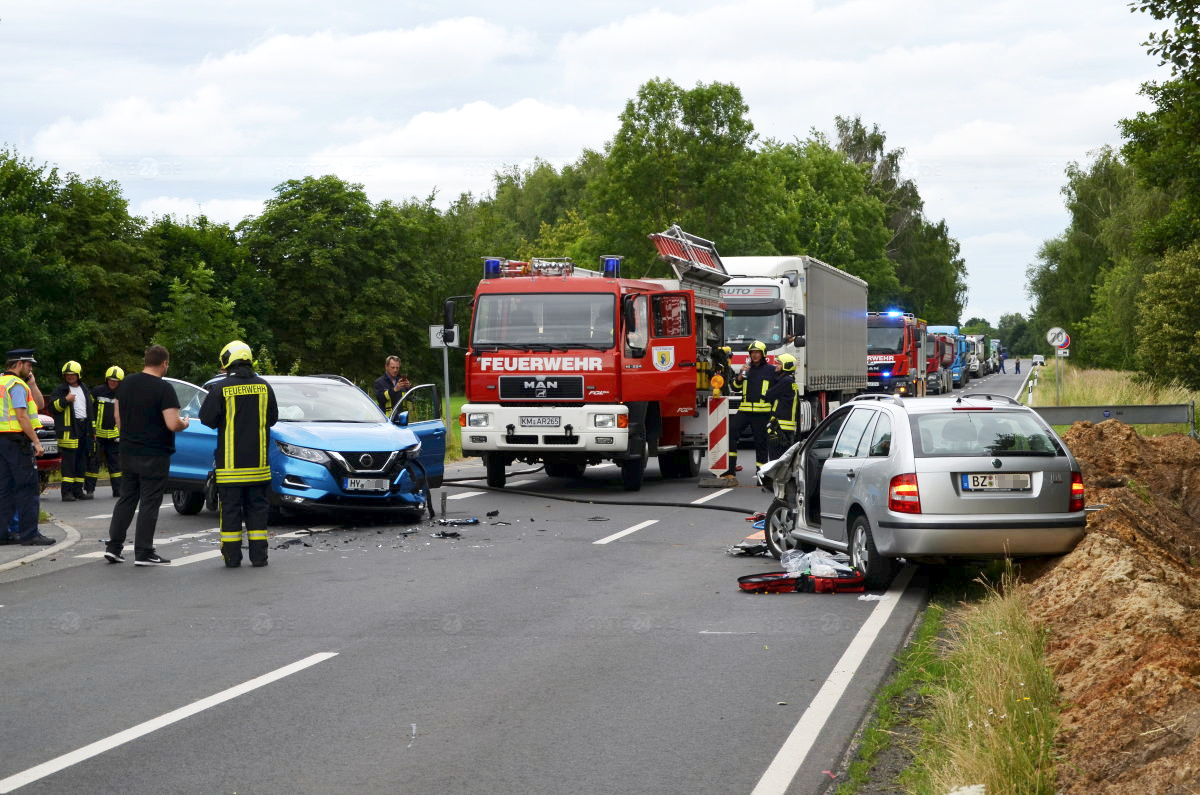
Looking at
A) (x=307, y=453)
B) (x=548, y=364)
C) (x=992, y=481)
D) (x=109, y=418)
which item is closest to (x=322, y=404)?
(x=307, y=453)

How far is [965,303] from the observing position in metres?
116

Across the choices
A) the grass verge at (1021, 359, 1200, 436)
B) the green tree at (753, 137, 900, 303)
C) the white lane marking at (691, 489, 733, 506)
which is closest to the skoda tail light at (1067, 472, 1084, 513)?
the white lane marking at (691, 489, 733, 506)

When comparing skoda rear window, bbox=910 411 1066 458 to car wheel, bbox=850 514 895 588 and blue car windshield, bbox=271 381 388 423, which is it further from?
blue car windshield, bbox=271 381 388 423

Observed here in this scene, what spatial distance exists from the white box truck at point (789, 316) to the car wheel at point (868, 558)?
15.2 meters

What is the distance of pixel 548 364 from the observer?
19.4 meters

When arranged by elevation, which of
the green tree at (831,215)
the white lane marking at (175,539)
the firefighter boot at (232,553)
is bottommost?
the white lane marking at (175,539)

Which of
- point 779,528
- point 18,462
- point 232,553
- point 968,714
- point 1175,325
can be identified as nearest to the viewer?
point 968,714

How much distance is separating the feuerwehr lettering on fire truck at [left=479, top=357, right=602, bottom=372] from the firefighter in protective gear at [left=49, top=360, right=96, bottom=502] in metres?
5.52

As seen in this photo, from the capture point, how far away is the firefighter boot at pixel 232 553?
488 inches

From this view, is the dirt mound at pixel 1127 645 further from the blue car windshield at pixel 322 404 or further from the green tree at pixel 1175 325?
the green tree at pixel 1175 325

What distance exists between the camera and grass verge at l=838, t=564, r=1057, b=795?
213 inches

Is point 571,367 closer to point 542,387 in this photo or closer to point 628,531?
point 542,387

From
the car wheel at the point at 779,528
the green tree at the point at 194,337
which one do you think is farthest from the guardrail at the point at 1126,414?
the green tree at the point at 194,337

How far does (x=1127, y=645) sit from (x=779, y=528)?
539 centimetres
